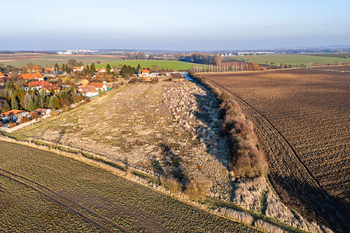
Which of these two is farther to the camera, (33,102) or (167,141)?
(33,102)

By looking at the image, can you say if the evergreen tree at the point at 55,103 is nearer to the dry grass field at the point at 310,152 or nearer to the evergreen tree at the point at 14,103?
the evergreen tree at the point at 14,103

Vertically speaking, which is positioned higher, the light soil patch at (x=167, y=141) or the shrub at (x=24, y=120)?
the shrub at (x=24, y=120)

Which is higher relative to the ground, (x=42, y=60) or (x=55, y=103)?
(x=42, y=60)

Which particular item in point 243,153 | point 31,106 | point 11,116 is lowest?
point 243,153

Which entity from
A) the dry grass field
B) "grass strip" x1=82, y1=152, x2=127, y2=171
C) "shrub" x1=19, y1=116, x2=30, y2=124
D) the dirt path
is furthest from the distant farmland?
the dirt path

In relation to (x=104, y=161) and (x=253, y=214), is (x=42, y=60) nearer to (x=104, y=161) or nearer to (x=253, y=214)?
(x=104, y=161)

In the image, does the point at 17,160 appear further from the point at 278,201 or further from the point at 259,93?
the point at 259,93

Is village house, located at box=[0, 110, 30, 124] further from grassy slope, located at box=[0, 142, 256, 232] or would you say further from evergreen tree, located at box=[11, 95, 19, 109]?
grassy slope, located at box=[0, 142, 256, 232]

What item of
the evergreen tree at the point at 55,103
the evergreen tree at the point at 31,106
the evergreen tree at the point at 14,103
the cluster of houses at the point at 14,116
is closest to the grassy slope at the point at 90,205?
the cluster of houses at the point at 14,116

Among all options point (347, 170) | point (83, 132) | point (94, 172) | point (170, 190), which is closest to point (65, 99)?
point (83, 132)

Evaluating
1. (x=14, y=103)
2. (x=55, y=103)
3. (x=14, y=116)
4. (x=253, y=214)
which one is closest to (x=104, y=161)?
(x=253, y=214)
